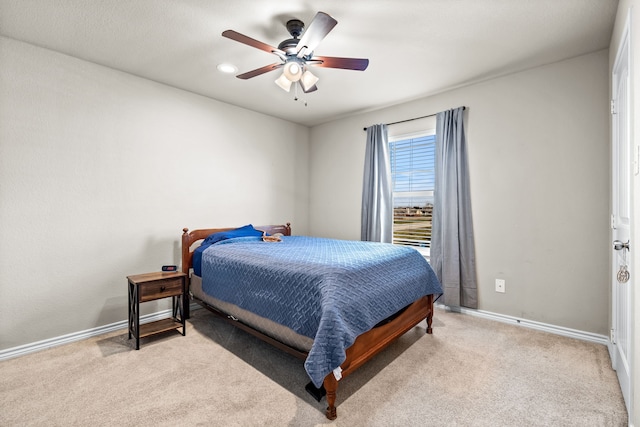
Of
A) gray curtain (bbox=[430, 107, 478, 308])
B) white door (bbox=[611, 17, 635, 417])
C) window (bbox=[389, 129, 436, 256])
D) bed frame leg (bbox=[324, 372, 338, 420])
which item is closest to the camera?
bed frame leg (bbox=[324, 372, 338, 420])

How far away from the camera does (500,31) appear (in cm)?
234

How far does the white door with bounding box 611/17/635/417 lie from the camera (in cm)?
181

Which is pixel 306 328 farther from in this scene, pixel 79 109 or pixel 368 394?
pixel 79 109

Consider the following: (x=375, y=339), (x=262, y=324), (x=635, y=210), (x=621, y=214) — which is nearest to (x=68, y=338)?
(x=262, y=324)

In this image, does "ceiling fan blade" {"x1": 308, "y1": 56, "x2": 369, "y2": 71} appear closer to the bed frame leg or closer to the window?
the window

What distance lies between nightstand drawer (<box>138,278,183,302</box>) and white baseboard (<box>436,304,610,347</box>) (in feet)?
9.49

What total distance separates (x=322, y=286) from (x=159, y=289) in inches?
67.2

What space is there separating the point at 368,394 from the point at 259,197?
118 inches

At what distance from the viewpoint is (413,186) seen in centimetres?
392

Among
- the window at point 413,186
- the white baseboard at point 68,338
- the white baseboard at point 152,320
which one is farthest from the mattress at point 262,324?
the window at point 413,186

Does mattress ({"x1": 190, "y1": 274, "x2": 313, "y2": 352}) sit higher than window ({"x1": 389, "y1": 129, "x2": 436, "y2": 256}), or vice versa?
window ({"x1": 389, "y1": 129, "x2": 436, "y2": 256})

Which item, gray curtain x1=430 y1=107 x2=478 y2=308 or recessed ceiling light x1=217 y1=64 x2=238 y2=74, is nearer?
recessed ceiling light x1=217 y1=64 x2=238 y2=74

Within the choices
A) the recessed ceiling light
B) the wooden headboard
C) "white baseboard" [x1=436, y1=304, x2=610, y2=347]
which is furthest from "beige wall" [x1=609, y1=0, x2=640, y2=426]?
the wooden headboard

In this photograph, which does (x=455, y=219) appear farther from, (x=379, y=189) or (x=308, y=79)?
(x=308, y=79)
